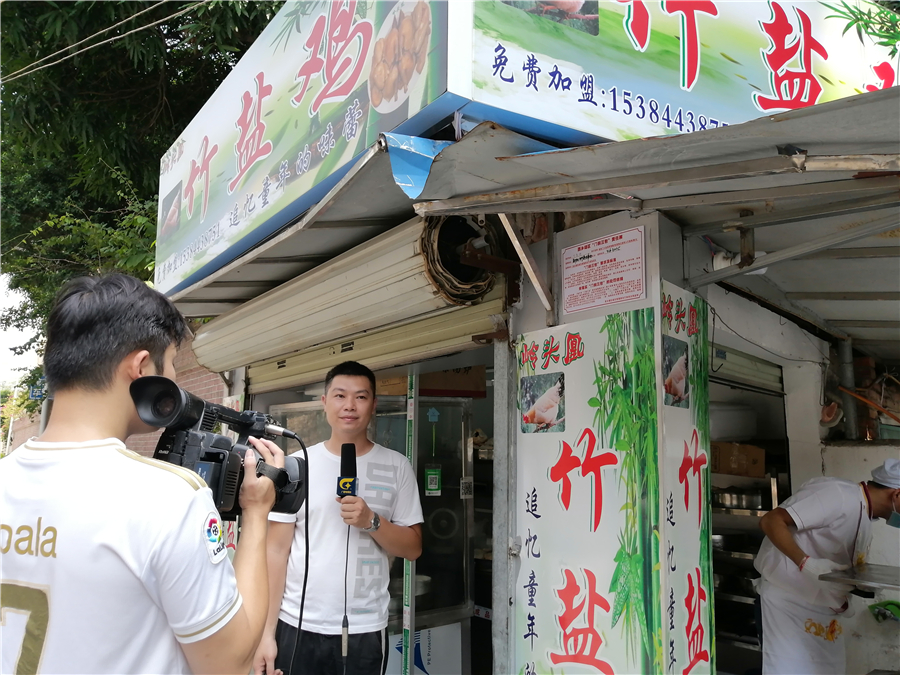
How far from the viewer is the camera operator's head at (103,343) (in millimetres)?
1379

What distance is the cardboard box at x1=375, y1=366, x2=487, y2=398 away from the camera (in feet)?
14.8

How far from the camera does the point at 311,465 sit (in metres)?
2.98

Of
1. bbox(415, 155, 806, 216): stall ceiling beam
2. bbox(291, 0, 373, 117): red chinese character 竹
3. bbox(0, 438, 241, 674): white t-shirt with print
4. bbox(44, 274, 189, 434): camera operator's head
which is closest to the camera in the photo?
bbox(0, 438, 241, 674): white t-shirt with print

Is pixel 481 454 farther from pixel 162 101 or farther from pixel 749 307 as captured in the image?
pixel 162 101

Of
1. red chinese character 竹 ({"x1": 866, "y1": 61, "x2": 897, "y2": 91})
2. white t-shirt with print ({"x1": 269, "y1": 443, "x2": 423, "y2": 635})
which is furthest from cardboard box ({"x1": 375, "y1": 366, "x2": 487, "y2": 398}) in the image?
red chinese character 竹 ({"x1": 866, "y1": 61, "x2": 897, "y2": 91})

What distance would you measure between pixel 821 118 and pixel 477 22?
4.19 ft

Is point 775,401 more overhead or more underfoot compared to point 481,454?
more overhead

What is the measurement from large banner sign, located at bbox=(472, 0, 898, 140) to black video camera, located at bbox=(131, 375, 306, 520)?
1.41 metres

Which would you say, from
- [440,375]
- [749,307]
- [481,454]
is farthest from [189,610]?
[481,454]

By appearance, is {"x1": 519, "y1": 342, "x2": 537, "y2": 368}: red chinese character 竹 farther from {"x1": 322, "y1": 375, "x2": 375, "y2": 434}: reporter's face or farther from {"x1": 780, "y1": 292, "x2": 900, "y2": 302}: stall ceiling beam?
{"x1": 780, "y1": 292, "x2": 900, "y2": 302}: stall ceiling beam

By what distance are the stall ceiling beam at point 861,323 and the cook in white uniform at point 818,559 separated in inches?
37.1

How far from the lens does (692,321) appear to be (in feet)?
8.62

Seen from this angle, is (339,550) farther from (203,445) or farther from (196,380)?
(196,380)

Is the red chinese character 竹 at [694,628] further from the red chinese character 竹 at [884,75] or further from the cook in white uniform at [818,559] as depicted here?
the red chinese character 竹 at [884,75]
